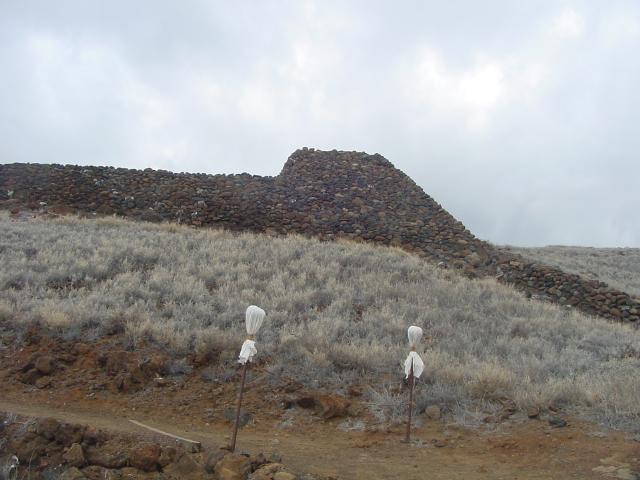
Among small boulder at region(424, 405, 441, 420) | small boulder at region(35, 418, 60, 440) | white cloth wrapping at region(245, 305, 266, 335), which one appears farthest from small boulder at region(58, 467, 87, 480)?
small boulder at region(424, 405, 441, 420)

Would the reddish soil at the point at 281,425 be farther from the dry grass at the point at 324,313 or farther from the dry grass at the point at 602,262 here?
the dry grass at the point at 602,262

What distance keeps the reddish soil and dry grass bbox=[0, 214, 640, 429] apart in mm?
401

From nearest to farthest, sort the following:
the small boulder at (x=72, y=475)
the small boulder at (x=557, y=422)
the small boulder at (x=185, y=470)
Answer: the small boulder at (x=72, y=475), the small boulder at (x=185, y=470), the small boulder at (x=557, y=422)

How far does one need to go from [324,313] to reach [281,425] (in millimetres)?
3279

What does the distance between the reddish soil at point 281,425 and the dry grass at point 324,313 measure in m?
0.40

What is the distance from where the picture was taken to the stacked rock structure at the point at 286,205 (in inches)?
666

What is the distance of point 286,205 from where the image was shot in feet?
60.6

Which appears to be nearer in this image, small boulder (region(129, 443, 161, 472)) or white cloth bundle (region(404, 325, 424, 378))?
small boulder (region(129, 443, 161, 472))

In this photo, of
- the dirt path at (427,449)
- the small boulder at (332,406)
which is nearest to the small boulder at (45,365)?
the dirt path at (427,449)

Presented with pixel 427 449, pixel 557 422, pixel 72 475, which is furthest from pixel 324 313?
pixel 72 475

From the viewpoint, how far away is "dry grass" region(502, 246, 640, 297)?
21125 millimetres

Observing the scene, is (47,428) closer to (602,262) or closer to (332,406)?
(332,406)

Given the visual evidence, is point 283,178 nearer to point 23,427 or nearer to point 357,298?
point 357,298

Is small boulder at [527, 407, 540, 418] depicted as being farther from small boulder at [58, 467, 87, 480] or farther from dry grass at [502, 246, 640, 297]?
dry grass at [502, 246, 640, 297]
